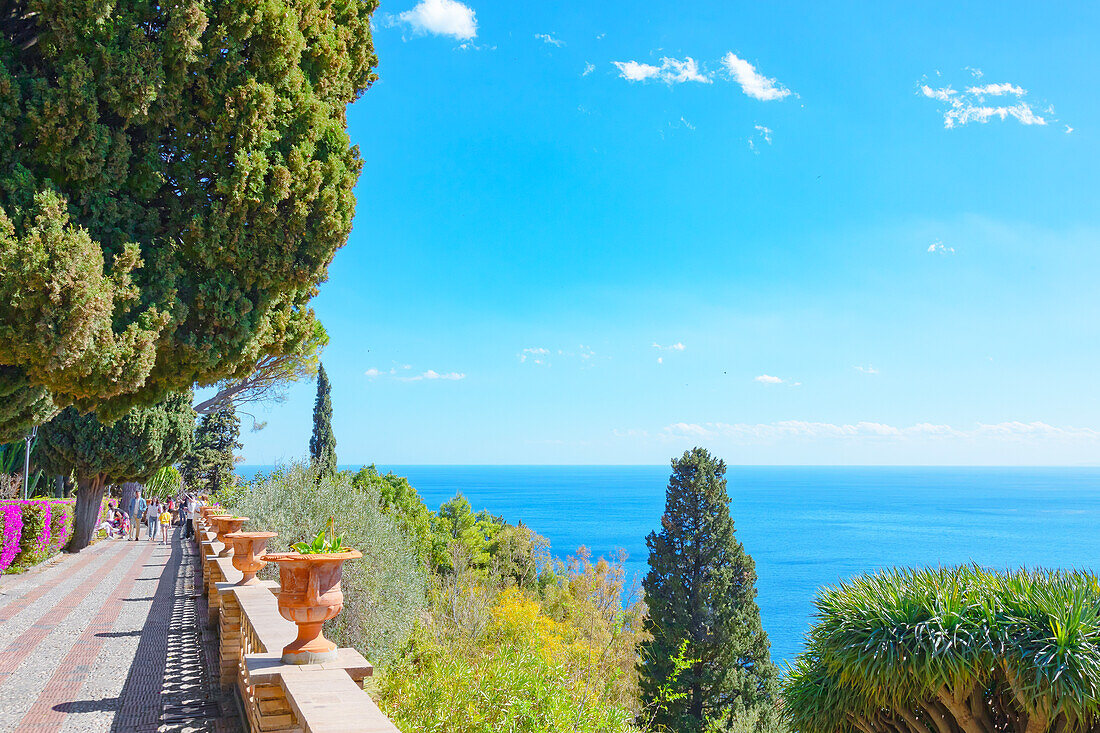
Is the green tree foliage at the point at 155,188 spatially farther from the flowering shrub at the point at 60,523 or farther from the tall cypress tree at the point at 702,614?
the tall cypress tree at the point at 702,614

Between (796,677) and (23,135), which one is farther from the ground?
(23,135)

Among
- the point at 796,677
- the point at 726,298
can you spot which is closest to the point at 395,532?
the point at 796,677

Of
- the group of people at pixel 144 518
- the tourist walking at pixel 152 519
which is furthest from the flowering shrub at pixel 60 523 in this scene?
the tourist walking at pixel 152 519

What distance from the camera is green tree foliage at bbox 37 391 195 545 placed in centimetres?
1678

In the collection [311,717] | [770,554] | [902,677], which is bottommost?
[770,554]

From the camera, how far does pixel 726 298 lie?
34.8 m

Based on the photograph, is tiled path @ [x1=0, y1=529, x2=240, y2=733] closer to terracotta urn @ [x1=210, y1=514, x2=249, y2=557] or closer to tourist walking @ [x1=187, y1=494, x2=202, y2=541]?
terracotta urn @ [x1=210, y1=514, x2=249, y2=557]

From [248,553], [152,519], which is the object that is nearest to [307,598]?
[248,553]

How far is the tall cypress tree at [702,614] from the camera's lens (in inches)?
758

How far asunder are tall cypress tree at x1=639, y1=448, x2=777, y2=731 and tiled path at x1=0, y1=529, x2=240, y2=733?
12927mm

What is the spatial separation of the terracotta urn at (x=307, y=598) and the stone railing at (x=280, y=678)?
82mm

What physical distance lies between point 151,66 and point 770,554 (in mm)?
88940

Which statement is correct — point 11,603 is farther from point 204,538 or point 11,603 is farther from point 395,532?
point 395,532

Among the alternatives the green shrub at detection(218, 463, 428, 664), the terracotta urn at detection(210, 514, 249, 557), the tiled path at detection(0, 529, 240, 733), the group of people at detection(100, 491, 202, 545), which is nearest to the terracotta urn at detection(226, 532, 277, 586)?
the tiled path at detection(0, 529, 240, 733)
